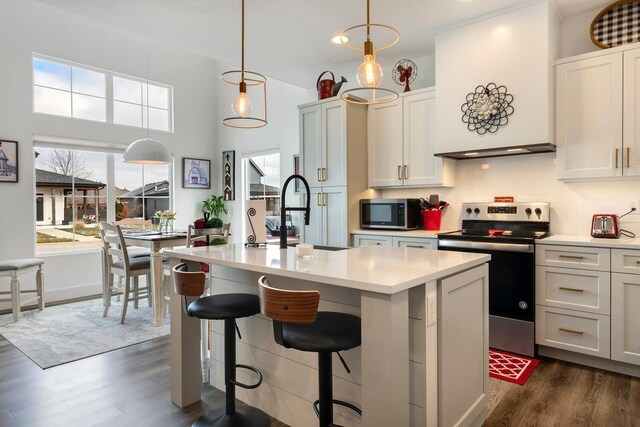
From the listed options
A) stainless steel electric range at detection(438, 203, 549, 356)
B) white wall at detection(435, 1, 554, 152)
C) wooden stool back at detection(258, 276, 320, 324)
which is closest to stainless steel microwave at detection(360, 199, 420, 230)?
stainless steel electric range at detection(438, 203, 549, 356)

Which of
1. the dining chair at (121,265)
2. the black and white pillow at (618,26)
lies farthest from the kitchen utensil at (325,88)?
the dining chair at (121,265)

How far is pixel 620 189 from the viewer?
10.5 feet

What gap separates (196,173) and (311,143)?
9.23 ft

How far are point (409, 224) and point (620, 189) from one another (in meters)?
1.69

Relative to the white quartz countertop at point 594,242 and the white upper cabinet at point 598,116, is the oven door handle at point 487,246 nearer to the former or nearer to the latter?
the white quartz countertop at point 594,242

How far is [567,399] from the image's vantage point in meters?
2.49

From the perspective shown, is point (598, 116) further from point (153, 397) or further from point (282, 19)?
point (153, 397)

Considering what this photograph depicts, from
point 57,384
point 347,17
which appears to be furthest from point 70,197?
point 347,17

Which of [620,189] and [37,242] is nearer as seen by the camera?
[620,189]

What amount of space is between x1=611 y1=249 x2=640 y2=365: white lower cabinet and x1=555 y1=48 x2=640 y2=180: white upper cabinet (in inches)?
25.8

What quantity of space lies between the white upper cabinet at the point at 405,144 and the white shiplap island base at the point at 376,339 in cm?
178

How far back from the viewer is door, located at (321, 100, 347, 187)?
414cm

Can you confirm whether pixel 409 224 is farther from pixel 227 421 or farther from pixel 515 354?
pixel 227 421

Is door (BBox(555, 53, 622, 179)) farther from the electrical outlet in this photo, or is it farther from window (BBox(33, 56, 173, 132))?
window (BBox(33, 56, 173, 132))
